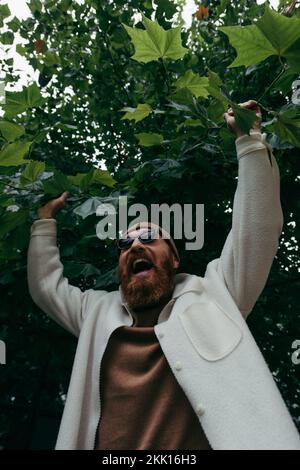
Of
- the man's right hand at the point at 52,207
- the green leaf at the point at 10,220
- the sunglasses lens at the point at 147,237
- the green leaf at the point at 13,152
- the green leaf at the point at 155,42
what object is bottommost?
the sunglasses lens at the point at 147,237

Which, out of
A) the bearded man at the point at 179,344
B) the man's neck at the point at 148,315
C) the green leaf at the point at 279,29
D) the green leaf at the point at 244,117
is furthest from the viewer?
the man's neck at the point at 148,315

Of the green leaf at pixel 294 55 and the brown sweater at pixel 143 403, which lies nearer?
the green leaf at pixel 294 55

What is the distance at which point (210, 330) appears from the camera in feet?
6.38

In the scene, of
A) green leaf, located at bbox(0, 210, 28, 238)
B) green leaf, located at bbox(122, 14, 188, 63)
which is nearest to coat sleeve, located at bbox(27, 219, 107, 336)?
green leaf, located at bbox(0, 210, 28, 238)

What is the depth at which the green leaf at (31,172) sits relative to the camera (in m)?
2.26

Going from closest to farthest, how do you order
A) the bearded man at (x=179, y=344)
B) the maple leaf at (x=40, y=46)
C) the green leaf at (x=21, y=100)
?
the bearded man at (x=179, y=344), the green leaf at (x=21, y=100), the maple leaf at (x=40, y=46)

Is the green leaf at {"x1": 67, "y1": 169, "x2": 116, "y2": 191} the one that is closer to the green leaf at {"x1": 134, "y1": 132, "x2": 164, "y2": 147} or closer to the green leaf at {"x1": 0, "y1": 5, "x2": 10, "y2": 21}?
the green leaf at {"x1": 134, "y1": 132, "x2": 164, "y2": 147}

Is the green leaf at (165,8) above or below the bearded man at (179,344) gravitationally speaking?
above

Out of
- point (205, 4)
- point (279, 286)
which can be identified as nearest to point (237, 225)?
point (279, 286)

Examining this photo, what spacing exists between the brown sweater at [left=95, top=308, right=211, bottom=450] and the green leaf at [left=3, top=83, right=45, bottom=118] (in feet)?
4.28

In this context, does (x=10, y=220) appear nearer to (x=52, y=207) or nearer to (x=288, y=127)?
(x=52, y=207)

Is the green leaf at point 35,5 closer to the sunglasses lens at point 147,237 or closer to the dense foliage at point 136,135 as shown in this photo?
the dense foliage at point 136,135

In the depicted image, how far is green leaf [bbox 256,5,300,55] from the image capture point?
156 cm

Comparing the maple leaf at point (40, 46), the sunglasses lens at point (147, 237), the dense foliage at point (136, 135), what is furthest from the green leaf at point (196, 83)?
the maple leaf at point (40, 46)
